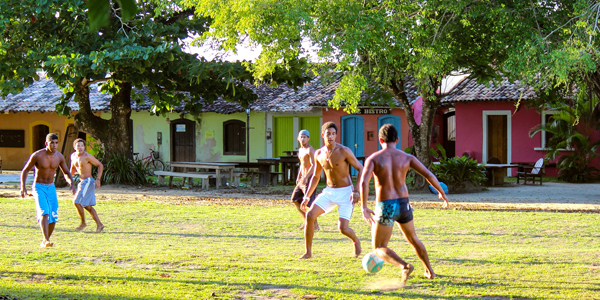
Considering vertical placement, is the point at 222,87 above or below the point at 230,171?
above

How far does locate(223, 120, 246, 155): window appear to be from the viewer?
26.7 m

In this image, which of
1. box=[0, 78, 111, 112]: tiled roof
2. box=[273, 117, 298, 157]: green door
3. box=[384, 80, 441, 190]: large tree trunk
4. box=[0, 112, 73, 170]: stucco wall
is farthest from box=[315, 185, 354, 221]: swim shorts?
box=[0, 112, 73, 170]: stucco wall

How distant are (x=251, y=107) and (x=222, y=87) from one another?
600 centimetres

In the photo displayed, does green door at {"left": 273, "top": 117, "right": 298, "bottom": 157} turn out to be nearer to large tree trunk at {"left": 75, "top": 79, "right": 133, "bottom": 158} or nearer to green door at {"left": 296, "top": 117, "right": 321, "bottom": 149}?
green door at {"left": 296, "top": 117, "right": 321, "bottom": 149}

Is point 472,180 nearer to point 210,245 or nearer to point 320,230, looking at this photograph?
point 320,230

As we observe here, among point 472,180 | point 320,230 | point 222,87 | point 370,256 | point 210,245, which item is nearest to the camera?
point 370,256

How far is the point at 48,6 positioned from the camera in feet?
53.2

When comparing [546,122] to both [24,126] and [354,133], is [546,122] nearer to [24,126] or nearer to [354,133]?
[354,133]

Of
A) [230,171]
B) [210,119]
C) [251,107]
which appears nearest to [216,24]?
[230,171]

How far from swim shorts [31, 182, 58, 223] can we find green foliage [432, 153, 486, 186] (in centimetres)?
1120

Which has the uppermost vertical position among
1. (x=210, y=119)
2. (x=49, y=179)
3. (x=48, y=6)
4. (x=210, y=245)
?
(x=48, y=6)

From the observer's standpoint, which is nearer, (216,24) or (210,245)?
(210,245)

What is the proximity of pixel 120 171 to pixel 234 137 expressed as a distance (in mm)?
7115

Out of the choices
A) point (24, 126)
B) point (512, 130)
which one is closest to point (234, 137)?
point (24, 126)
